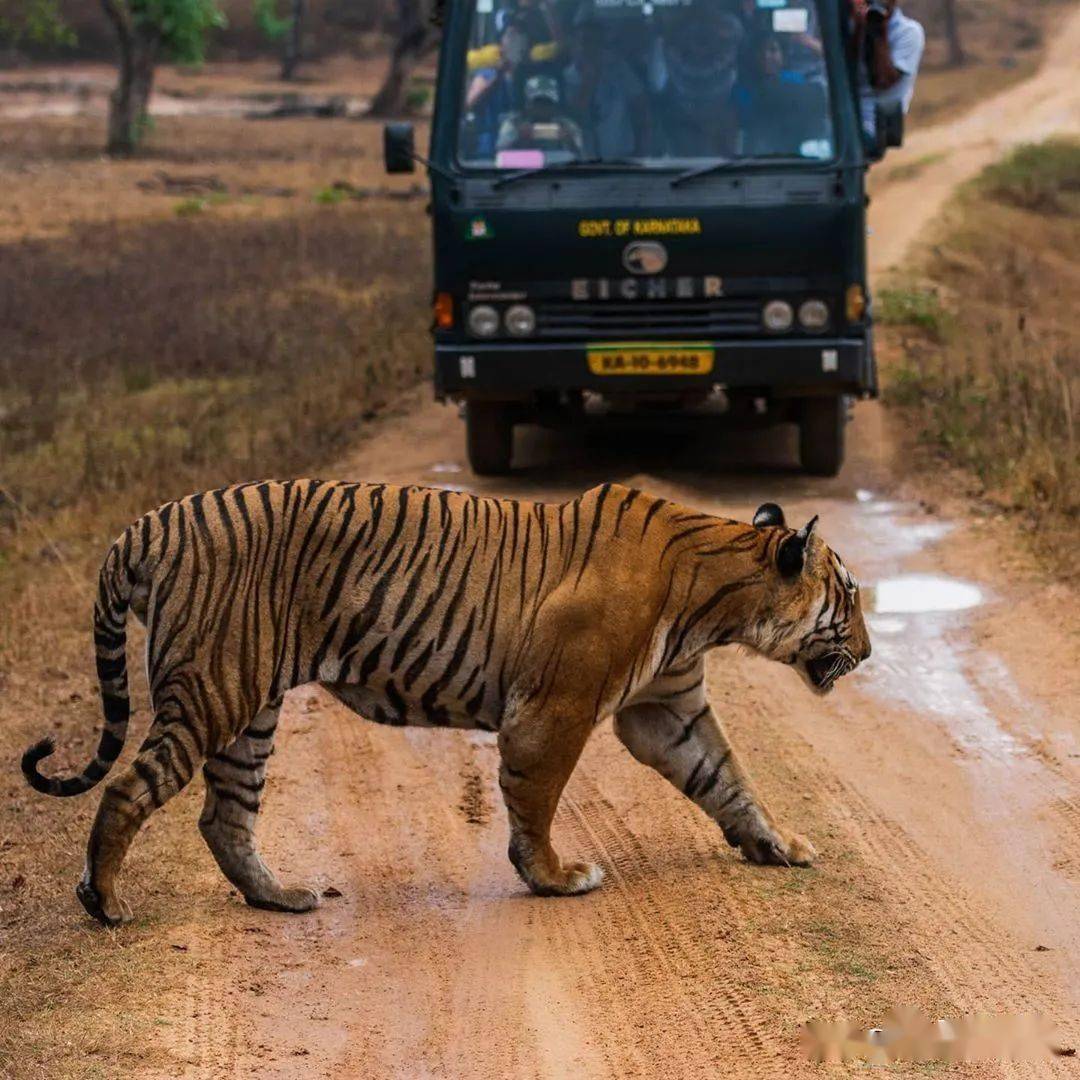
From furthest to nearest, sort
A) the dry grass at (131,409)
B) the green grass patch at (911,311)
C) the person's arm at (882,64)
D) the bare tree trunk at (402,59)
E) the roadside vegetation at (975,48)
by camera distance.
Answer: the bare tree trunk at (402,59) → the roadside vegetation at (975,48) → the green grass patch at (911,311) → the person's arm at (882,64) → the dry grass at (131,409)

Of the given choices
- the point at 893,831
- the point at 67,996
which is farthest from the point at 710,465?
the point at 67,996

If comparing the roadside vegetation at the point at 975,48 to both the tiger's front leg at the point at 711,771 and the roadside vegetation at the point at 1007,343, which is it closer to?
the roadside vegetation at the point at 1007,343

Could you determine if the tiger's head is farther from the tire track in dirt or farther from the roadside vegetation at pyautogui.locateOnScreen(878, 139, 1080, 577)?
the roadside vegetation at pyautogui.locateOnScreen(878, 139, 1080, 577)

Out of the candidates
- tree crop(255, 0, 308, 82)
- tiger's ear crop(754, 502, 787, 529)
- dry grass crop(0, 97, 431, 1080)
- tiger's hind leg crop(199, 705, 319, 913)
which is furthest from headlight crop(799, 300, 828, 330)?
tree crop(255, 0, 308, 82)

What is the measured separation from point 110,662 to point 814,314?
18.5 feet

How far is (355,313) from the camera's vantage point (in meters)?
17.2

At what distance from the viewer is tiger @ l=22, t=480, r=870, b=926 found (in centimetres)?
532

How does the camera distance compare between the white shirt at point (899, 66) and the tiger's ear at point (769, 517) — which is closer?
the tiger's ear at point (769, 517)

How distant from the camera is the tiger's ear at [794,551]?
551 centimetres

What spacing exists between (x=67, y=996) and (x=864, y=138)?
6912mm

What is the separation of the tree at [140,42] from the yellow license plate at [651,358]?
82.1 ft

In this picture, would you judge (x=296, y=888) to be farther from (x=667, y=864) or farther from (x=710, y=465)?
(x=710, y=465)

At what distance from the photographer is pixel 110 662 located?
5410 mm

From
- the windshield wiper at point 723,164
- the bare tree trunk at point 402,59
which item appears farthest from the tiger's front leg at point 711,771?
the bare tree trunk at point 402,59
